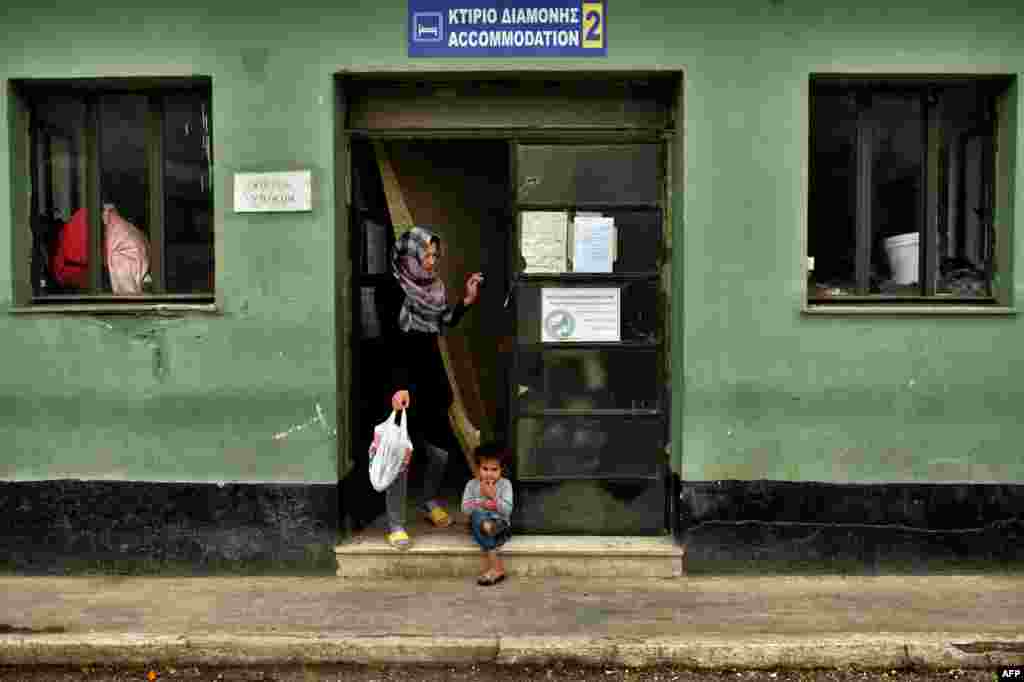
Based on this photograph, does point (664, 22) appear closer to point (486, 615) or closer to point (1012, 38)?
point (1012, 38)

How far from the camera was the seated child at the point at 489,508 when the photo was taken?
21.2ft

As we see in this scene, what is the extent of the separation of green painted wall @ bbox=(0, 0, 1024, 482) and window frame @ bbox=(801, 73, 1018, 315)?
9 centimetres

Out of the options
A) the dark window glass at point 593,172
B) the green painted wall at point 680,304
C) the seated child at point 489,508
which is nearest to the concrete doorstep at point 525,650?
the seated child at point 489,508

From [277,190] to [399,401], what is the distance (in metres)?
1.62

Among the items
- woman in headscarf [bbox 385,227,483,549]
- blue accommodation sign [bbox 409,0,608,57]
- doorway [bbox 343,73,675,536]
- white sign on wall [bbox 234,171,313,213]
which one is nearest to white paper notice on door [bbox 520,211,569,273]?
doorway [bbox 343,73,675,536]

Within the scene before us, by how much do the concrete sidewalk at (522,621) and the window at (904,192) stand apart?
1999 mm

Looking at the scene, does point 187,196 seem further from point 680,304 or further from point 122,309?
point 680,304

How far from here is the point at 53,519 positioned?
667 centimetres

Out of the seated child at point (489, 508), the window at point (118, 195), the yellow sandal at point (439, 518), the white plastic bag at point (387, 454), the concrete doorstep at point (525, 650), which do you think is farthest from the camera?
the yellow sandal at point (439, 518)

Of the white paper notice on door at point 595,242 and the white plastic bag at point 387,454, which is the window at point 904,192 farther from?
the white plastic bag at point 387,454

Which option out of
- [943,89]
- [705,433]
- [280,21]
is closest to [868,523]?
[705,433]

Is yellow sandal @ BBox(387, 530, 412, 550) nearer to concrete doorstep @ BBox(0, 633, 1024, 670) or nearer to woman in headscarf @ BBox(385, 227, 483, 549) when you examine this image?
woman in headscarf @ BBox(385, 227, 483, 549)

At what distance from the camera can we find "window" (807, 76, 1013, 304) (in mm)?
6711

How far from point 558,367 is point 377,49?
245 centimetres
